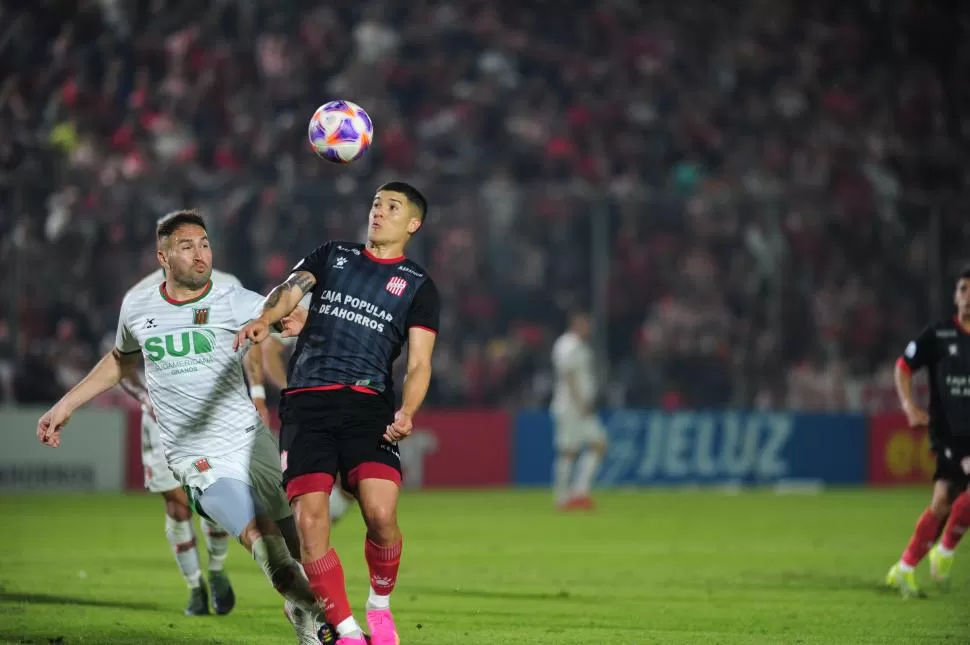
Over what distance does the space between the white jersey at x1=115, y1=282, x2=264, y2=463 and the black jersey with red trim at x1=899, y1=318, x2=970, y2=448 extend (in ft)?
18.3

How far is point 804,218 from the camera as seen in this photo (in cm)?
2119

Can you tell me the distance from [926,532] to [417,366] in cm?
495

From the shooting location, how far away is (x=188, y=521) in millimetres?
9266

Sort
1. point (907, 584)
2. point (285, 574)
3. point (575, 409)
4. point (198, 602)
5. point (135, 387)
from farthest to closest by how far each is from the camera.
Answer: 1. point (575, 409)
2. point (907, 584)
3. point (135, 387)
4. point (198, 602)
5. point (285, 574)

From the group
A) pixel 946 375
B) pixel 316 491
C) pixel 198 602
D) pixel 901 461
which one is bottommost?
pixel 901 461

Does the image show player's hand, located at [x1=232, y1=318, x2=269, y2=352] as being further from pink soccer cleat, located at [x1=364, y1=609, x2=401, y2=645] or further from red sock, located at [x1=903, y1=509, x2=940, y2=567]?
red sock, located at [x1=903, y1=509, x2=940, y2=567]

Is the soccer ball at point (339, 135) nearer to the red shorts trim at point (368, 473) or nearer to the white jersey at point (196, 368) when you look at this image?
the white jersey at point (196, 368)

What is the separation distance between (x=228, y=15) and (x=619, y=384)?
1052 centimetres

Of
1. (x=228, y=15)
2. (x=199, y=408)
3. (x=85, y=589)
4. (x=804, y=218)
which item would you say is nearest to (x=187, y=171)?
(x=228, y=15)

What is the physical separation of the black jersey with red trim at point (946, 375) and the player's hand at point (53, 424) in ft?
20.8

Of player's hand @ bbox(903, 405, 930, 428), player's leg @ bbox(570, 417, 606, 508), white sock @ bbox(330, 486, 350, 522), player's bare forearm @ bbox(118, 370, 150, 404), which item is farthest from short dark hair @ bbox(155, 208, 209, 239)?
player's leg @ bbox(570, 417, 606, 508)

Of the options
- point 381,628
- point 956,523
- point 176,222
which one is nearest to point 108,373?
point 176,222

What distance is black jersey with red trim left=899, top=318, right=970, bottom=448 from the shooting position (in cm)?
1031

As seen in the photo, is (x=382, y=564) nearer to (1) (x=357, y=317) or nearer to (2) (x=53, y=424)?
(1) (x=357, y=317)
